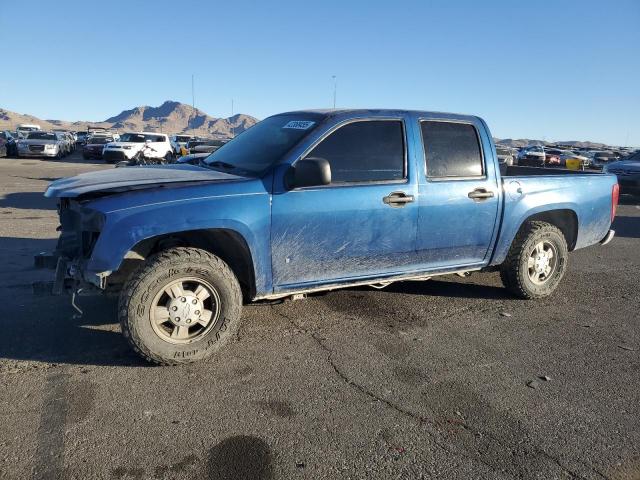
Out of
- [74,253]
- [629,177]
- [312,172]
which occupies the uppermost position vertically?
[312,172]

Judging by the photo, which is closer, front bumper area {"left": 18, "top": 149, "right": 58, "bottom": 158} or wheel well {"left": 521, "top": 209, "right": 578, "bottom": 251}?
wheel well {"left": 521, "top": 209, "right": 578, "bottom": 251}

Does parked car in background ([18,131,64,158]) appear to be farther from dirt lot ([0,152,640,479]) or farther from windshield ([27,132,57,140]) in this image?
dirt lot ([0,152,640,479])

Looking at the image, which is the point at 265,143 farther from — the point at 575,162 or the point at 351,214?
the point at 575,162

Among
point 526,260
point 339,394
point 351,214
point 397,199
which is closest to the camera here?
point 339,394

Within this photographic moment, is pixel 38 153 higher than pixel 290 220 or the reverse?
the reverse

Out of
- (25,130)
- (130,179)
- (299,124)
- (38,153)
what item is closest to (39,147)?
(38,153)

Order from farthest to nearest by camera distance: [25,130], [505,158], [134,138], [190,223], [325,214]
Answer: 1. [25,130]
2. [134,138]
3. [505,158]
4. [325,214]
5. [190,223]

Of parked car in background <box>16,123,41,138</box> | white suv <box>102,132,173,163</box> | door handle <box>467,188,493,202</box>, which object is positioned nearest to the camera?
door handle <box>467,188,493,202</box>

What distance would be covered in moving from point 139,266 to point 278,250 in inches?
39.2

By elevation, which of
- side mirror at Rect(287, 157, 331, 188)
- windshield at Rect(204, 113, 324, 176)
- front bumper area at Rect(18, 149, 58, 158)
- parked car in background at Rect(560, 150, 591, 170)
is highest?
windshield at Rect(204, 113, 324, 176)

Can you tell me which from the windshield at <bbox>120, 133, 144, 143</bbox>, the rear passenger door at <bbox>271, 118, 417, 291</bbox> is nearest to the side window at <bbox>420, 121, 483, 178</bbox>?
the rear passenger door at <bbox>271, 118, 417, 291</bbox>

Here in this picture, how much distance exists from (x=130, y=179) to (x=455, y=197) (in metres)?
2.74

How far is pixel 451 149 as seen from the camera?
4.74 metres

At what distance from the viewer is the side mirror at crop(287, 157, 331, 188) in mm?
3678
